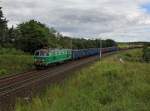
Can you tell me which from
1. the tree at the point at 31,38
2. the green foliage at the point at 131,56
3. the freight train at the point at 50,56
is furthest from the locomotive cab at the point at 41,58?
the green foliage at the point at 131,56

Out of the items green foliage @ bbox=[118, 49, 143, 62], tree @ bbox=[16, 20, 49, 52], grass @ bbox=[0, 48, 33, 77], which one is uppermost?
tree @ bbox=[16, 20, 49, 52]

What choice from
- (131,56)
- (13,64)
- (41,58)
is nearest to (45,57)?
(41,58)

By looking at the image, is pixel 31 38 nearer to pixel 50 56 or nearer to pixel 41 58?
pixel 50 56

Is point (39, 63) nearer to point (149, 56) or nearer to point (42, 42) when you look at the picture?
point (42, 42)

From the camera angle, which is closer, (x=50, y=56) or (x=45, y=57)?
(x=45, y=57)

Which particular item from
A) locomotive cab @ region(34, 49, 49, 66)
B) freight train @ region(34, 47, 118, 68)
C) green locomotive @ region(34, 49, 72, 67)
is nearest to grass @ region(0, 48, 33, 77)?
locomotive cab @ region(34, 49, 49, 66)

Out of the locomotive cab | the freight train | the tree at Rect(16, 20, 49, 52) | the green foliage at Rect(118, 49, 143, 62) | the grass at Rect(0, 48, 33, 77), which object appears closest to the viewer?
the grass at Rect(0, 48, 33, 77)

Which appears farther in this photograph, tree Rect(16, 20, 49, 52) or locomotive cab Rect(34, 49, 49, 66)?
tree Rect(16, 20, 49, 52)

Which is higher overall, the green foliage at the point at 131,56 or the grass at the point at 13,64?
the grass at the point at 13,64

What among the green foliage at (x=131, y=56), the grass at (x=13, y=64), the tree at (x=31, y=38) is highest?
the tree at (x=31, y=38)

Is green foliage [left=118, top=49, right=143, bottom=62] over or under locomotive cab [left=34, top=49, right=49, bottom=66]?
under

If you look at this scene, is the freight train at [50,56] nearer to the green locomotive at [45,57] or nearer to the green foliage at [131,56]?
the green locomotive at [45,57]

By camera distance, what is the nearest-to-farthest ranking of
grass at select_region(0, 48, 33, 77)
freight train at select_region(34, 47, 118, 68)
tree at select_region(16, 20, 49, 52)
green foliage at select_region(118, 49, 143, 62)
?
grass at select_region(0, 48, 33, 77), freight train at select_region(34, 47, 118, 68), tree at select_region(16, 20, 49, 52), green foliage at select_region(118, 49, 143, 62)

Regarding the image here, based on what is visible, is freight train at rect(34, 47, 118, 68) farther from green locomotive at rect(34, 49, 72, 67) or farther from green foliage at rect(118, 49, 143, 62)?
green foliage at rect(118, 49, 143, 62)
